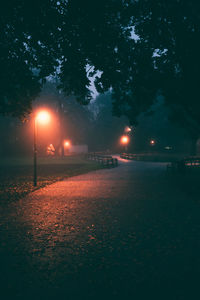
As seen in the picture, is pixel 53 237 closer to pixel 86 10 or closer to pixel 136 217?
pixel 136 217

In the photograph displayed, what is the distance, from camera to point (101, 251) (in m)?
5.87

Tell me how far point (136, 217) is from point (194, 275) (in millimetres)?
4096

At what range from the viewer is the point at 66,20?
11.3 metres

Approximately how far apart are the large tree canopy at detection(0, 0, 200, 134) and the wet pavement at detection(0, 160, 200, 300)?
6178 mm

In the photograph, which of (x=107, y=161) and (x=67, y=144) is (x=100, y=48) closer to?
(x=107, y=161)

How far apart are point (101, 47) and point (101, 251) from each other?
9.32 m

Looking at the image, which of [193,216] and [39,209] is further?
[39,209]

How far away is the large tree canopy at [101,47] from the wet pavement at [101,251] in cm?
618

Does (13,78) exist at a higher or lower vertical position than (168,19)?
lower

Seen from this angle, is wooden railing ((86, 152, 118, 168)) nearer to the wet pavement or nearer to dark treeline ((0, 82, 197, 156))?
dark treeline ((0, 82, 197, 156))

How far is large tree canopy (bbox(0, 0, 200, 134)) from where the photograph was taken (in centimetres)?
1102

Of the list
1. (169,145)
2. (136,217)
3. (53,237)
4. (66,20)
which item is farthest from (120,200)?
(169,145)

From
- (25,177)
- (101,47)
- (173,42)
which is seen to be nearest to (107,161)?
(25,177)

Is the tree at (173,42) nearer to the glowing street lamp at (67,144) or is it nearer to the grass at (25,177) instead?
the grass at (25,177)
